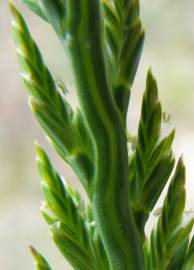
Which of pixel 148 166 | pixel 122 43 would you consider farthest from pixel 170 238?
pixel 122 43

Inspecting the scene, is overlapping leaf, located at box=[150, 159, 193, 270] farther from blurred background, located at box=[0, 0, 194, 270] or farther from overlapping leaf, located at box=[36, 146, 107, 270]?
blurred background, located at box=[0, 0, 194, 270]

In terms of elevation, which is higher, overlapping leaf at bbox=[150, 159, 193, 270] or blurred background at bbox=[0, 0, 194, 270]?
blurred background at bbox=[0, 0, 194, 270]

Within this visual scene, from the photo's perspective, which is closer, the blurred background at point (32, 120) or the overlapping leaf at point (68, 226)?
the overlapping leaf at point (68, 226)

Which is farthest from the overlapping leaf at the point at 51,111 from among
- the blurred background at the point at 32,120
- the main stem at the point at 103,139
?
the blurred background at the point at 32,120

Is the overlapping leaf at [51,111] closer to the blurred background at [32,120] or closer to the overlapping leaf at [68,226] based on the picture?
the overlapping leaf at [68,226]

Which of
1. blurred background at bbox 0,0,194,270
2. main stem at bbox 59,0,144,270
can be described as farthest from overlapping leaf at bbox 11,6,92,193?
blurred background at bbox 0,0,194,270

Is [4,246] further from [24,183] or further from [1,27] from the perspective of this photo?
[1,27]
